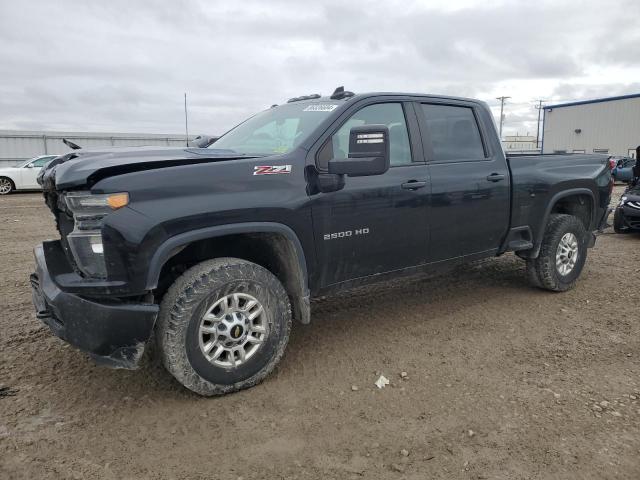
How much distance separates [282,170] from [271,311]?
0.94m

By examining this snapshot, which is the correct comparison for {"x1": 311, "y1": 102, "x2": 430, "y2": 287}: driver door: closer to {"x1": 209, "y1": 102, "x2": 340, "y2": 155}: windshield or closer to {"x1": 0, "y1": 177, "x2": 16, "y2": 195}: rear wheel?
{"x1": 209, "y1": 102, "x2": 340, "y2": 155}: windshield

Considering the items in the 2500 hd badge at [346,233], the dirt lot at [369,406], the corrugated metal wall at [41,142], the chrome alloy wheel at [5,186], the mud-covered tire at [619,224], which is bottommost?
the dirt lot at [369,406]

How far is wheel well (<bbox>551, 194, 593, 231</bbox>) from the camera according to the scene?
18.8ft

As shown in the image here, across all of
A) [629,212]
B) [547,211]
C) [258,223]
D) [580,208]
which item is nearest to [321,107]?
[258,223]

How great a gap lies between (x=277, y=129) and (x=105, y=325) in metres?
2.06

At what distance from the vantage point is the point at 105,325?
2855 millimetres

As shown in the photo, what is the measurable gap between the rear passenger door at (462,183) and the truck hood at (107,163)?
5.43 ft

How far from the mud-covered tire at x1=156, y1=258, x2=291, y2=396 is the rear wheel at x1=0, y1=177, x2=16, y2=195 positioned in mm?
17500

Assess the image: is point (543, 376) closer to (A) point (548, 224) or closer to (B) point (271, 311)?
(B) point (271, 311)

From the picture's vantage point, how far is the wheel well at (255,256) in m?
3.38

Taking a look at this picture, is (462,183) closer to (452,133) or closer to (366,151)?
(452,133)

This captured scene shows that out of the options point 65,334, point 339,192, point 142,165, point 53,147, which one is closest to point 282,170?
point 339,192

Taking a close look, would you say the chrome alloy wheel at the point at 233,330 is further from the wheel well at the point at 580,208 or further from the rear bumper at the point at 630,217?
the rear bumper at the point at 630,217

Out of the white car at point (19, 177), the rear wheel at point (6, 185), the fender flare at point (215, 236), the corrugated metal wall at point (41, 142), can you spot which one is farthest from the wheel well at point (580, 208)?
the corrugated metal wall at point (41, 142)
